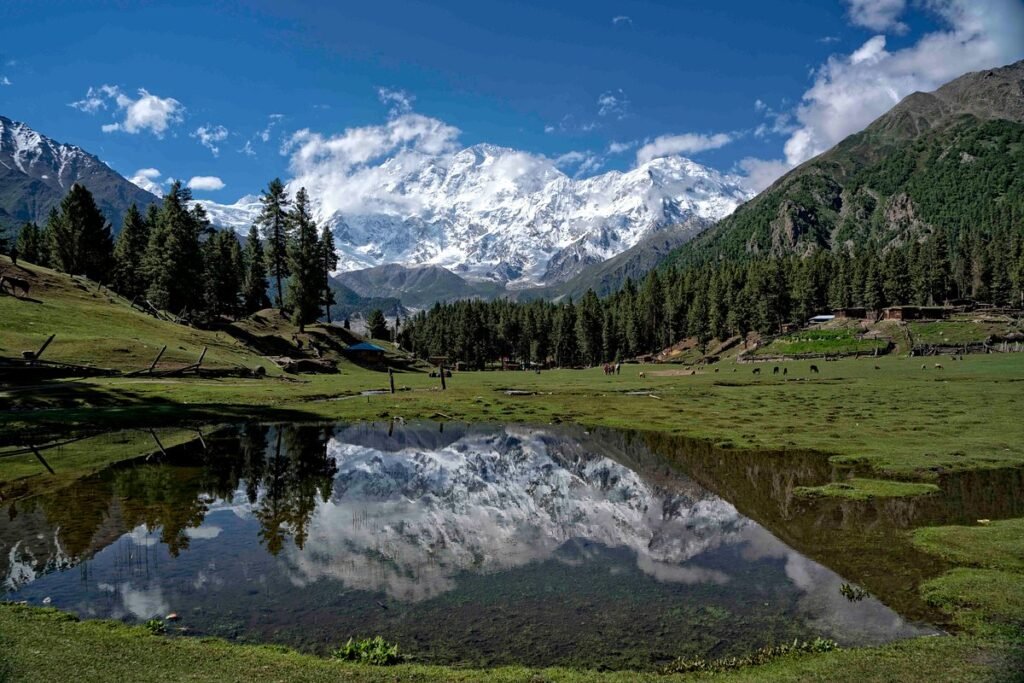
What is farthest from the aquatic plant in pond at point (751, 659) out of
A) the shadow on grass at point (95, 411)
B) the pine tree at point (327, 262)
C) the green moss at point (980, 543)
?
the pine tree at point (327, 262)

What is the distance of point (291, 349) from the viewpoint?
89.6 meters

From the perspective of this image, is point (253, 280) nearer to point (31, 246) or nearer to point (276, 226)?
point (276, 226)

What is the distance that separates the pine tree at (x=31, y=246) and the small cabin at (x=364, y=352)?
205ft

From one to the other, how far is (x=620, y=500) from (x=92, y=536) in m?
16.3

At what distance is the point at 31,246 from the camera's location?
116875mm

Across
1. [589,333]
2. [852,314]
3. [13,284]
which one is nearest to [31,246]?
[13,284]

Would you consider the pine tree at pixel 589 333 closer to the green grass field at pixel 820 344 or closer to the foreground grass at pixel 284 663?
the green grass field at pixel 820 344

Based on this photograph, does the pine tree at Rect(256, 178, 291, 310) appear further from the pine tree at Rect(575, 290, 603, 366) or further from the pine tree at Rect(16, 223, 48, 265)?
the pine tree at Rect(575, 290, 603, 366)

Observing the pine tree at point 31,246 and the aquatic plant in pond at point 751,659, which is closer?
the aquatic plant in pond at point 751,659

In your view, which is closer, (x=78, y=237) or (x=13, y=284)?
(x=13, y=284)

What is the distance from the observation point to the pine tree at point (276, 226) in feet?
351

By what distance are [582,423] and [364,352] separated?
6948cm

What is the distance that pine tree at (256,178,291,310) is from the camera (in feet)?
351

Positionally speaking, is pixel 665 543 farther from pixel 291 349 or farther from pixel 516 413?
pixel 291 349
